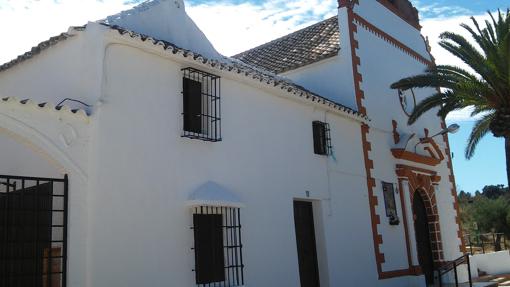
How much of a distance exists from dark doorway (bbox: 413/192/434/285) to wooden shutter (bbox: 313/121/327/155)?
5.06m

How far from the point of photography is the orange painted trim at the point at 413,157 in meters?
14.0

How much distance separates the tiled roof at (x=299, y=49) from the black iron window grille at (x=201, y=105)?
5.77 metres

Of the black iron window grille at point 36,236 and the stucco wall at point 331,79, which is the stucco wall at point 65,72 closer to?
the black iron window grille at point 36,236

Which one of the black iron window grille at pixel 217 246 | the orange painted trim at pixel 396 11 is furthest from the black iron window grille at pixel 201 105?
the orange painted trim at pixel 396 11

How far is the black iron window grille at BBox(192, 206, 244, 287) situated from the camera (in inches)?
307

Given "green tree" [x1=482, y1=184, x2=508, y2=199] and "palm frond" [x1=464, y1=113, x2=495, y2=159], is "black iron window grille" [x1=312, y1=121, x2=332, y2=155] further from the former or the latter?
"green tree" [x1=482, y1=184, x2=508, y2=199]

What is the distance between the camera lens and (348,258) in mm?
11172

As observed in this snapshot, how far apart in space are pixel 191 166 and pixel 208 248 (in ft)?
4.19

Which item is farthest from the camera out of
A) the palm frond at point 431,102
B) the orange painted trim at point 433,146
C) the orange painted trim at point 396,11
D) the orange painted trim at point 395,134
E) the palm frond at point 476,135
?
the orange painted trim at point 396,11

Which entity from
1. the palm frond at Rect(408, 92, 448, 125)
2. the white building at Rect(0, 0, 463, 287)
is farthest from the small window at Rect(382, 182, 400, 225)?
the palm frond at Rect(408, 92, 448, 125)

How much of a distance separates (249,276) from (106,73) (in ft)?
13.1

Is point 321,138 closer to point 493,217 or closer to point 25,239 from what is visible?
point 25,239

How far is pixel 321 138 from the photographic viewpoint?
448 inches

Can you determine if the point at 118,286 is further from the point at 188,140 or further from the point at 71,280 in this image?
the point at 188,140
